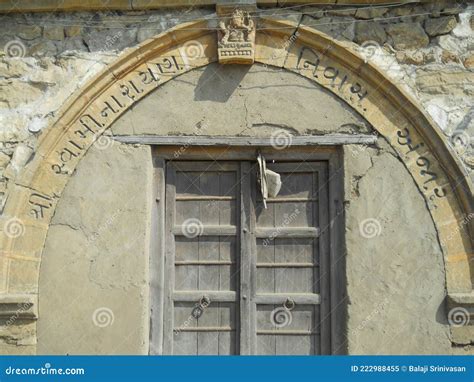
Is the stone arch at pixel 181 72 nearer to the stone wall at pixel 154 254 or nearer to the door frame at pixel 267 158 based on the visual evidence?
the stone wall at pixel 154 254

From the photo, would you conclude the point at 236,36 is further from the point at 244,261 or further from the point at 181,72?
the point at 244,261

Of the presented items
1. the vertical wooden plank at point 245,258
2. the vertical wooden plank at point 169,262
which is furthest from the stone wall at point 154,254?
the vertical wooden plank at point 245,258

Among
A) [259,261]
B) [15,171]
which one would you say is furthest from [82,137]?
[259,261]

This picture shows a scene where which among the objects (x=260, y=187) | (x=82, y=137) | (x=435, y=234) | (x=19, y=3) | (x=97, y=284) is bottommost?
(x=97, y=284)

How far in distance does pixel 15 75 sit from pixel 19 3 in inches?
21.1

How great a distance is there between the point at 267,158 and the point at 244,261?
0.78 metres

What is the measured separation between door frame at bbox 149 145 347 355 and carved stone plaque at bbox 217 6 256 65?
0.66m

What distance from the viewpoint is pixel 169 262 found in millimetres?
5461

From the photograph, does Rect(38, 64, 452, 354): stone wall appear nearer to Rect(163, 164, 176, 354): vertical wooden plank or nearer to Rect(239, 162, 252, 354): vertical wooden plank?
Rect(163, 164, 176, 354): vertical wooden plank

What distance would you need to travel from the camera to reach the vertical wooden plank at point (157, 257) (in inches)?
211

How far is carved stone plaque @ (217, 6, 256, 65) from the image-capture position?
5.48m

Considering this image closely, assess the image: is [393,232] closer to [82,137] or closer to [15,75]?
[82,137]

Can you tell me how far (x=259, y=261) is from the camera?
216 inches

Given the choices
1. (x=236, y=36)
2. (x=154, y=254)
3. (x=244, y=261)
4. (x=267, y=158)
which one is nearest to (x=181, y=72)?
(x=236, y=36)
